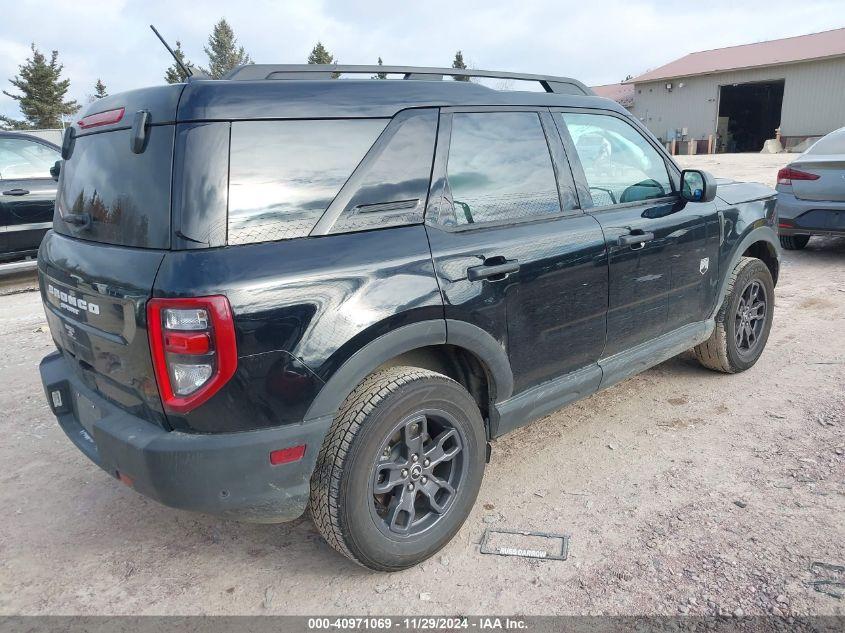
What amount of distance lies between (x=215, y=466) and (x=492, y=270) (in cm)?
129

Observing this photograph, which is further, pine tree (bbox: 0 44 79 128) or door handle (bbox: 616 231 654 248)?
pine tree (bbox: 0 44 79 128)

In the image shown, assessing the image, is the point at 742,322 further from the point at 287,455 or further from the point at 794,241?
the point at 794,241

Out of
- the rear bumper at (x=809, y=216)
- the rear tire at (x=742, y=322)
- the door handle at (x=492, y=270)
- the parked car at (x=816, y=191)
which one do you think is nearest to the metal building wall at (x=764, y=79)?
the parked car at (x=816, y=191)

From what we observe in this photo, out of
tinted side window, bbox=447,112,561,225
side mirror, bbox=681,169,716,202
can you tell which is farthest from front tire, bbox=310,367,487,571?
side mirror, bbox=681,169,716,202

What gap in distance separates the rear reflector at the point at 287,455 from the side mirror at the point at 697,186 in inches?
106

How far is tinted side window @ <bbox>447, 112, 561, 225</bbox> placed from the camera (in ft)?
8.84

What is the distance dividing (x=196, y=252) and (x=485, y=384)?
136 cm

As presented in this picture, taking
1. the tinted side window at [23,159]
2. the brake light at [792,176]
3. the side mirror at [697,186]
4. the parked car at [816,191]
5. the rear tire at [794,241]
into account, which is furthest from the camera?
the rear tire at [794,241]

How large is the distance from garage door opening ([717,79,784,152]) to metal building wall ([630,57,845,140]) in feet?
3.69

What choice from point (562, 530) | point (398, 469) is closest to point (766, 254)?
point (562, 530)

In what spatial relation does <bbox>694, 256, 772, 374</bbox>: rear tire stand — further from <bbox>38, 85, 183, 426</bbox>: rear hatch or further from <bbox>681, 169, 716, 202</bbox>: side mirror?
<bbox>38, 85, 183, 426</bbox>: rear hatch

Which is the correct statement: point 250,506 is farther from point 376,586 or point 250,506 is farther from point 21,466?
Result: point 21,466

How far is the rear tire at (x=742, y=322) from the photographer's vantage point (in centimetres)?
411

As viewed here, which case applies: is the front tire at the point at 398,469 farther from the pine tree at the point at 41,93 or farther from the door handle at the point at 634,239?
the pine tree at the point at 41,93
